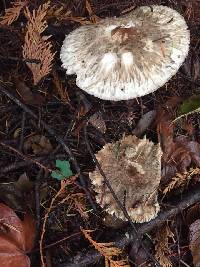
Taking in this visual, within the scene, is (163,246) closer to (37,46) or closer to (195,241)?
(195,241)

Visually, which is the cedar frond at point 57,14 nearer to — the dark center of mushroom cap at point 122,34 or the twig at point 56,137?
the dark center of mushroom cap at point 122,34

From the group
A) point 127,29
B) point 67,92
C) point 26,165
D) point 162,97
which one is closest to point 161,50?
point 127,29

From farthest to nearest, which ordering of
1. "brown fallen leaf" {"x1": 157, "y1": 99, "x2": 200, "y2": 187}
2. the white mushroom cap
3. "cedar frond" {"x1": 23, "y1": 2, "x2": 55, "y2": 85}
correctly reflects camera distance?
"brown fallen leaf" {"x1": 157, "y1": 99, "x2": 200, "y2": 187}
"cedar frond" {"x1": 23, "y1": 2, "x2": 55, "y2": 85}
the white mushroom cap

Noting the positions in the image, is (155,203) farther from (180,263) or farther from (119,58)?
(119,58)

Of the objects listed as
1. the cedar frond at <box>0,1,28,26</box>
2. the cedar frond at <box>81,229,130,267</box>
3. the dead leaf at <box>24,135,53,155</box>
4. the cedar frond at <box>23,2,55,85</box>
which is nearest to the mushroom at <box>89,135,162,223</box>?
the cedar frond at <box>81,229,130,267</box>

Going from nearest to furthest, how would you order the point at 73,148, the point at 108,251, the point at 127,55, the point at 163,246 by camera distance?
1. the point at 127,55
2. the point at 108,251
3. the point at 163,246
4. the point at 73,148

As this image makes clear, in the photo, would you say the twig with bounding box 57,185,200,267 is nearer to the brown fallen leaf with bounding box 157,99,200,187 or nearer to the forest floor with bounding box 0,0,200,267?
the forest floor with bounding box 0,0,200,267

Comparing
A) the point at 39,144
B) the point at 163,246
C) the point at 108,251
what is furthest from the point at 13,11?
the point at 163,246
